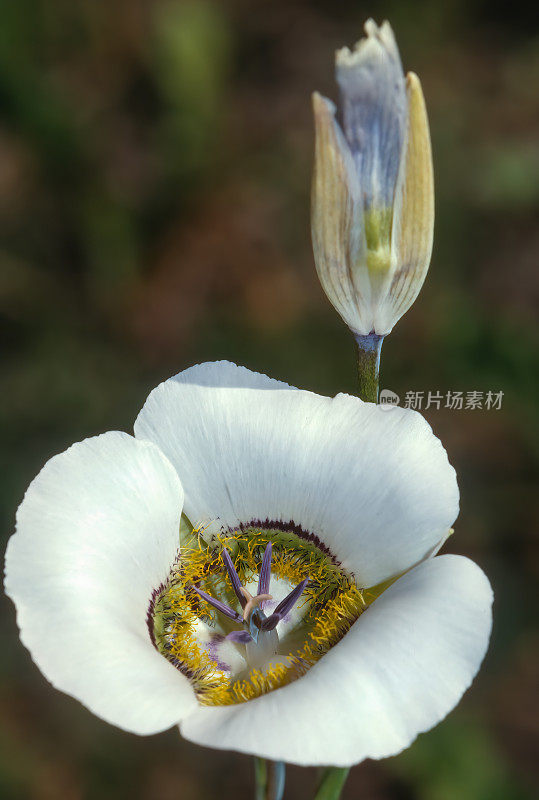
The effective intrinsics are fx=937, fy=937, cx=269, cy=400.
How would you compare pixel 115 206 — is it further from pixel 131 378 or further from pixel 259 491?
pixel 259 491

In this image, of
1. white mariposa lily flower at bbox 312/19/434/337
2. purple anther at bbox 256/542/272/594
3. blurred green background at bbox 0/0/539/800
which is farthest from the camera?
blurred green background at bbox 0/0/539/800

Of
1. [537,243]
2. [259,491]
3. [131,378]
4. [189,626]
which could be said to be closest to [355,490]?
[259,491]

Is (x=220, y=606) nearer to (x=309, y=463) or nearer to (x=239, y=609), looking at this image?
(x=239, y=609)

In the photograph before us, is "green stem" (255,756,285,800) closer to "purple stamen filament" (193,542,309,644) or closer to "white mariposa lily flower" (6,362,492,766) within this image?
"white mariposa lily flower" (6,362,492,766)

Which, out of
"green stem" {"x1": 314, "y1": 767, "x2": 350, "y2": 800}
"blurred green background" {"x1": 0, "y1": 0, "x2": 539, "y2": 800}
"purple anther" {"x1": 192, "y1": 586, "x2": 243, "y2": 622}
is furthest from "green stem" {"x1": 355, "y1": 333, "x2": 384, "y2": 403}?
"blurred green background" {"x1": 0, "y1": 0, "x2": 539, "y2": 800}

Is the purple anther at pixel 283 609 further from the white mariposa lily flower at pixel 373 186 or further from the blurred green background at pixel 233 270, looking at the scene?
the blurred green background at pixel 233 270

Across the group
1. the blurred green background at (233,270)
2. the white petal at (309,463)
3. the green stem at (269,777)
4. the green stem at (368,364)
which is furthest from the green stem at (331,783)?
the blurred green background at (233,270)
